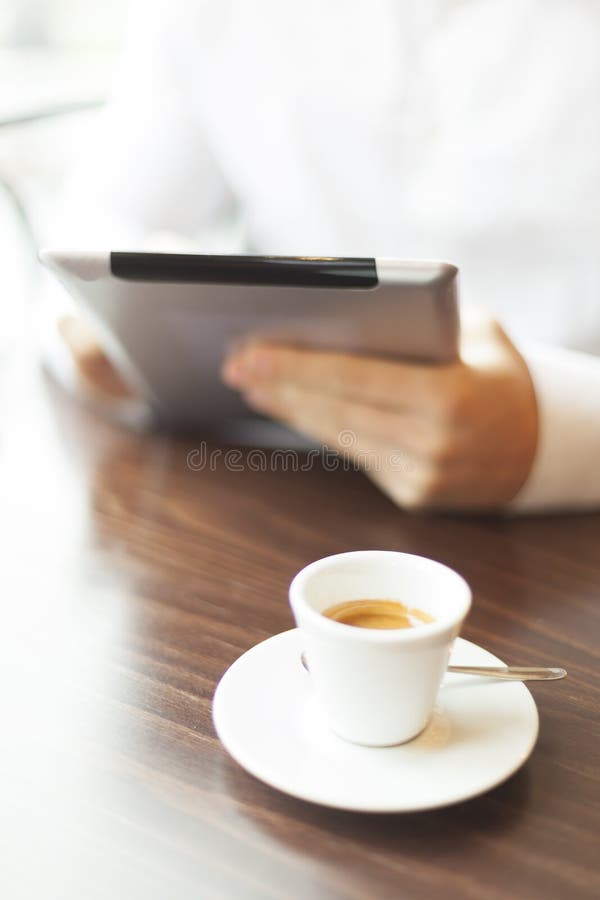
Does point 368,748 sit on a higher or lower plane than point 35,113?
lower

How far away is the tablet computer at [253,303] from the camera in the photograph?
1.61 ft

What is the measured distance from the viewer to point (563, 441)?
64cm

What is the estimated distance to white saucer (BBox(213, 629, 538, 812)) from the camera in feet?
1.00

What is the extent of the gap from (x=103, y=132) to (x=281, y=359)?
0.60 meters

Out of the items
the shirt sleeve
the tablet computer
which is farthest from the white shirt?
the tablet computer

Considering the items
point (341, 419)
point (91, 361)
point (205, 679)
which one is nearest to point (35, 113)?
point (91, 361)

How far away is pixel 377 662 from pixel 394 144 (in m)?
0.70

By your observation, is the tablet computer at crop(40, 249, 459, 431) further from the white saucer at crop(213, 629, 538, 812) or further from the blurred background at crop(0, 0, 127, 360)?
the blurred background at crop(0, 0, 127, 360)

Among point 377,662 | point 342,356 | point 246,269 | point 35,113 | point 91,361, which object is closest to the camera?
point 377,662

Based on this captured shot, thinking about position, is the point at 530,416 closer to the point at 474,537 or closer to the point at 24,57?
the point at 474,537

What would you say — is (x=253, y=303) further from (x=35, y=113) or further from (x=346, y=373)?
(x=35, y=113)

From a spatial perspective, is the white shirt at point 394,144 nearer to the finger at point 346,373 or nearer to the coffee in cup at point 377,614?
the finger at point 346,373

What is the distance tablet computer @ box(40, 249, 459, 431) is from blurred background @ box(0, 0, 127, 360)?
0.51 metres


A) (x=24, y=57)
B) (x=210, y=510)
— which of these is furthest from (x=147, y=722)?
(x=24, y=57)
